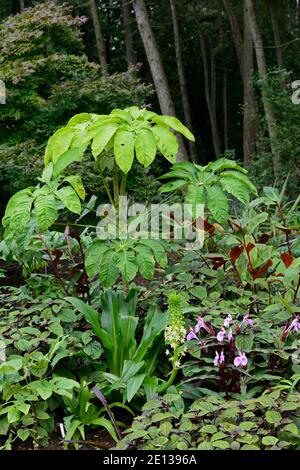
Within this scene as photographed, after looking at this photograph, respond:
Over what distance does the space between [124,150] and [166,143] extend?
0.21 meters

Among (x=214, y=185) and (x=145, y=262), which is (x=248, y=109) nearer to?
(x=214, y=185)

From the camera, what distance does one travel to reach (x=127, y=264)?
2.70 metres

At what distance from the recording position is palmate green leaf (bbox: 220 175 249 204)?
2.80m

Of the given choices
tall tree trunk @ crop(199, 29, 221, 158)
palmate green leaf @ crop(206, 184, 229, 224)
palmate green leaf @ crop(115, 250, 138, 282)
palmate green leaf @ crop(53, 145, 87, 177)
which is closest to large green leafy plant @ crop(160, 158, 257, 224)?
palmate green leaf @ crop(206, 184, 229, 224)

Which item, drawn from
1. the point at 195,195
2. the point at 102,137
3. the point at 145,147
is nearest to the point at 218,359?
the point at 195,195

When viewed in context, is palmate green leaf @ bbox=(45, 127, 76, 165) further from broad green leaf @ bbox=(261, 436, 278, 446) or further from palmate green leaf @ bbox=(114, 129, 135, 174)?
broad green leaf @ bbox=(261, 436, 278, 446)

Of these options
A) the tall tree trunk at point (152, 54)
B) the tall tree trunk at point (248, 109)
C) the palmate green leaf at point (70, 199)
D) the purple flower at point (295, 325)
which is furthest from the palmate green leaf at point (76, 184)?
the tall tree trunk at point (248, 109)

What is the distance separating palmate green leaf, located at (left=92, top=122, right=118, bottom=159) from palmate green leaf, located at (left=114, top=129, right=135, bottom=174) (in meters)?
0.04

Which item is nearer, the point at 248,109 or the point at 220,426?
the point at 220,426

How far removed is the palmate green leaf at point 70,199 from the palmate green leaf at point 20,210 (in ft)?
0.49

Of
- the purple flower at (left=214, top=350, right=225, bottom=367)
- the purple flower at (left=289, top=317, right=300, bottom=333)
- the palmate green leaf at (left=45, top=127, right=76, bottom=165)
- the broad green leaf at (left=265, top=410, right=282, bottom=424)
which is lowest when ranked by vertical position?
the broad green leaf at (left=265, top=410, right=282, bottom=424)

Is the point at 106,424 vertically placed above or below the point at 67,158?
below

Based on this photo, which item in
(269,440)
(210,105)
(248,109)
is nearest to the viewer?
(269,440)

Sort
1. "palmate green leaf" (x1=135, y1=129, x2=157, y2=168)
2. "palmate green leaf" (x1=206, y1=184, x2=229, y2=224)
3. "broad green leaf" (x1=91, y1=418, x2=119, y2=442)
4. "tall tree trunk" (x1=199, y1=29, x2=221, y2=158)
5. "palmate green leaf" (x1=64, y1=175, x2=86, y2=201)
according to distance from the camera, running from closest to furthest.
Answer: "broad green leaf" (x1=91, y1=418, x2=119, y2=442), "palmate green leaf" (x1=135, y1=129, x2=157, y2=168), "palmate green leaf" (x1=206, y1=184, x2=229, y2=224), "palmate green leaf" (x1=64, y1=175, x2=86, y2=201), "tall tree trunk" (x1=199, y1=29, x2=221, y2=158)
